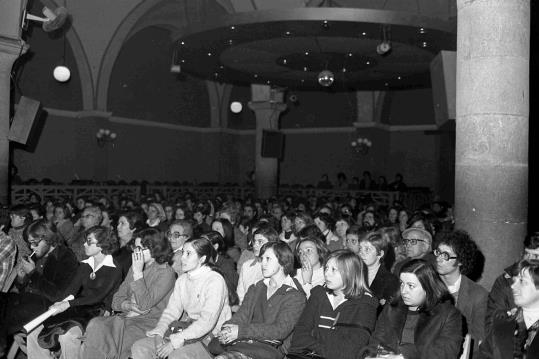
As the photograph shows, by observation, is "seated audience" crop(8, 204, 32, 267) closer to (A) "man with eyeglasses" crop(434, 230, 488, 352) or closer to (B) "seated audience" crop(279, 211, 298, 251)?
(B) "seated audience" crop(279, 211, 298, 251)

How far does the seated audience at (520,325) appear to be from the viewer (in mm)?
3555

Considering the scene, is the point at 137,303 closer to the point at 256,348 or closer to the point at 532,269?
the point at 256,348

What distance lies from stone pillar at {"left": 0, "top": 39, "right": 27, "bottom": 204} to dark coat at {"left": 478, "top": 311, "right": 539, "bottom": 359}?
27.8 ft

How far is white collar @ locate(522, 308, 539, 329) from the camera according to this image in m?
3.63

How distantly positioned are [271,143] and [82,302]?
41.1 ft

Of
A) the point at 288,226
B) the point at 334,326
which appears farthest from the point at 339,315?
the point at 288,226

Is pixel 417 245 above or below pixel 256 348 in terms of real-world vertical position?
above

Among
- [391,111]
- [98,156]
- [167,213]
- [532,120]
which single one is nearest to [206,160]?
[98,156]

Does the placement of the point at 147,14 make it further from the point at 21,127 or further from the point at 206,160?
the point at 21,127

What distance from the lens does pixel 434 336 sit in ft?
12.6

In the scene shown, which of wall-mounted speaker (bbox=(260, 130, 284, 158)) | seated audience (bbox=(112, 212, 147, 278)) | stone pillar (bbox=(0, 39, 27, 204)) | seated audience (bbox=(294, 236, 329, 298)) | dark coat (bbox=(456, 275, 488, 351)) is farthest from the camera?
wall-mounted speaker (bbox=(260, 130, 284, 158))

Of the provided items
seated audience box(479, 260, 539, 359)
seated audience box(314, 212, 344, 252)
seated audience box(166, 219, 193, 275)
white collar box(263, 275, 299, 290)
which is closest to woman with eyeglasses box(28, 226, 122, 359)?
seated audience box(166, 219, 193, 275)

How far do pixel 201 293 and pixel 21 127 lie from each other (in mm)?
6762

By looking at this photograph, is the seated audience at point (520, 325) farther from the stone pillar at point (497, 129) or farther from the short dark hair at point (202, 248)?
the short dark hair at point (202, 248)
